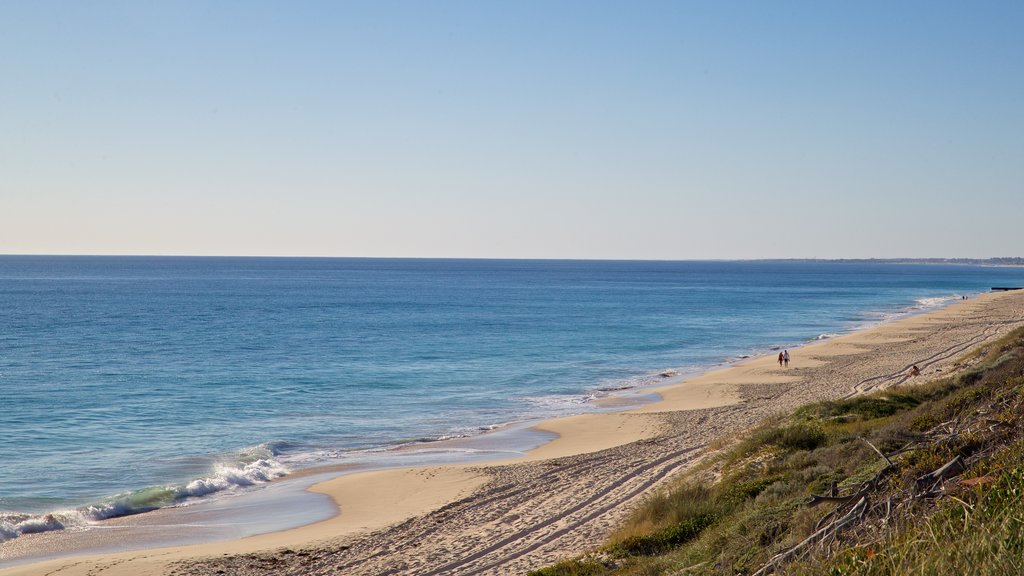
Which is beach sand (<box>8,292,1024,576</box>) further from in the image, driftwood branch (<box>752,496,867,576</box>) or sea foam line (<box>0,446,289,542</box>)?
driftwood branch (<box>752,496,867,576</box>)

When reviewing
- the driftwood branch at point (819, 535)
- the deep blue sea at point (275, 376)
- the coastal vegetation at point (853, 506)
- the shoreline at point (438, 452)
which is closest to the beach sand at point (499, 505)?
the shoreline at point (438, 452)

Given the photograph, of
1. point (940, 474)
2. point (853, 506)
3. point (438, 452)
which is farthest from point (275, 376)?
point (940, 474)

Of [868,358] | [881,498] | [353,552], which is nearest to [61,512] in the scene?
[353,552]

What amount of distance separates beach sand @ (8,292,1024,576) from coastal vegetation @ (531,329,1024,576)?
2104mm

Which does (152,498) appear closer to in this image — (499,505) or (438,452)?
(438,452)

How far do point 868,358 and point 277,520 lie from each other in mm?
35341

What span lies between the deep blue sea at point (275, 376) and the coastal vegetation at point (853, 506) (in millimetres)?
13157

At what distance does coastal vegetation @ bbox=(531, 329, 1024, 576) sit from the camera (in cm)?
554

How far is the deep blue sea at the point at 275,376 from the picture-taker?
22.3 m

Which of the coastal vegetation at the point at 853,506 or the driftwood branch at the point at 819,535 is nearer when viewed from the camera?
the coastal vegetation at the point at 853,506

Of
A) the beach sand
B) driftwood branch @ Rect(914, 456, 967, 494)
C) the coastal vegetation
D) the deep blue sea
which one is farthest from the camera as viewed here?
the deep blue sea

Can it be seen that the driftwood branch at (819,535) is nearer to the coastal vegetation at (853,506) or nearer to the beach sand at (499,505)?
the coastal vegetation at (853,506)

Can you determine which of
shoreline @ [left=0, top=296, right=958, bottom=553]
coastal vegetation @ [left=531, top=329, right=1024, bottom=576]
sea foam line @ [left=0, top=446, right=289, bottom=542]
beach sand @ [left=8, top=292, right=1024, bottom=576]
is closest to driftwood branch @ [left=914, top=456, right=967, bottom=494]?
coastal vegetation @ [left=531, top=329, right=1024, bottom=576]

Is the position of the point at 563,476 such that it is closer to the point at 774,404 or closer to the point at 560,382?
the point at 774,404
